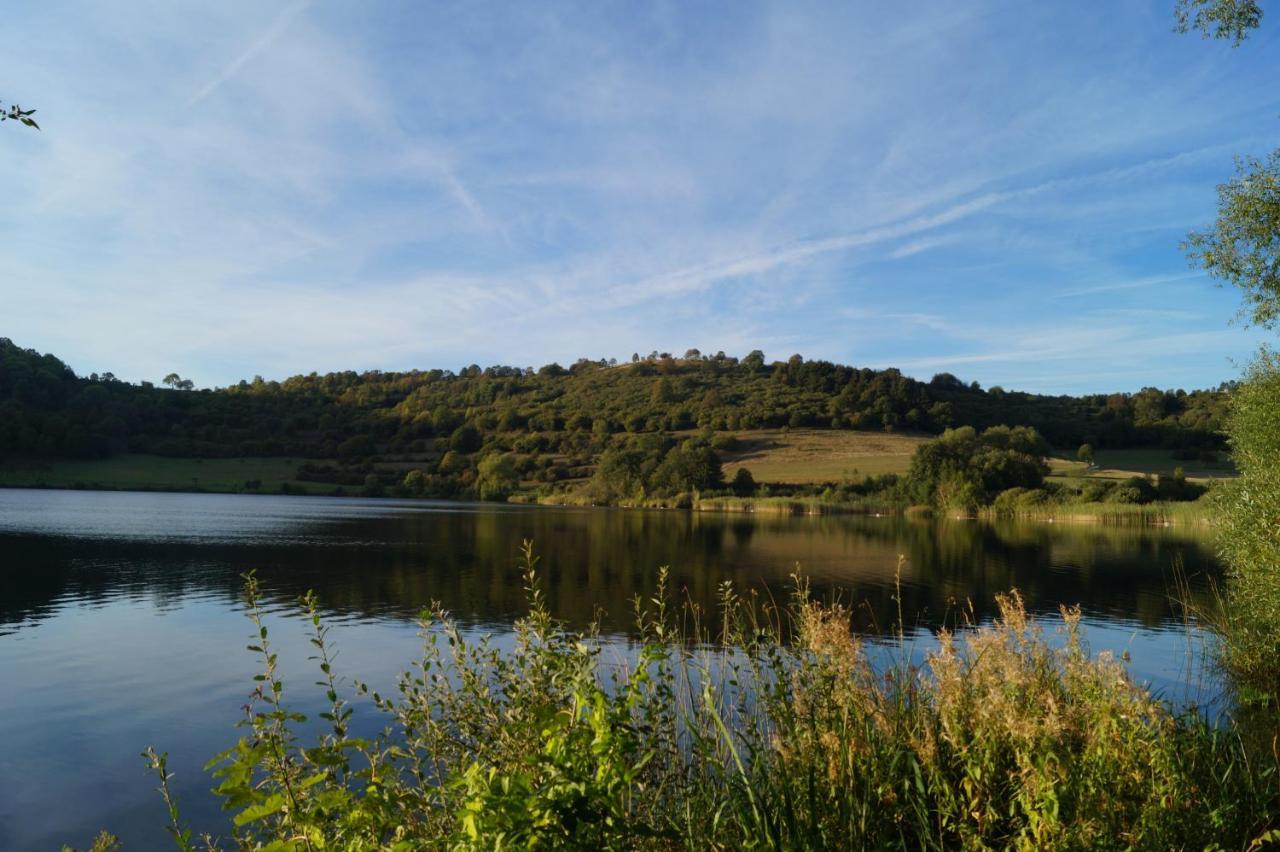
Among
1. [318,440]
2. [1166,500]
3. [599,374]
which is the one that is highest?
[599,374]

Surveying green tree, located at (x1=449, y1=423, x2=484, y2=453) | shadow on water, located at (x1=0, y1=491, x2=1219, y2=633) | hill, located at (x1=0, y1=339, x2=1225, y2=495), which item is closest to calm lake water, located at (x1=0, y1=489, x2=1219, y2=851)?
shadow on water, located at (x1=0, y1=491, x2=1219, y2=633)

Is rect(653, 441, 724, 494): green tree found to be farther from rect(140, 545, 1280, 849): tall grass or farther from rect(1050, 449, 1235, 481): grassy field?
rect(140, 545, 1280, 849): tall grass

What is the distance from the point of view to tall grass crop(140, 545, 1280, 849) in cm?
328

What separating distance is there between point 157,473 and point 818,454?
272 ft

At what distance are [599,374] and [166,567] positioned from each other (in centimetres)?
14833

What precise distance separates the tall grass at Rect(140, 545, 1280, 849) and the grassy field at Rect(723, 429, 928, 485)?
88.1 m

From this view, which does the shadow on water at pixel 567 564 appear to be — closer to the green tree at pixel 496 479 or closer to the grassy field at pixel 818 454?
the grassy field at pixel 818 454

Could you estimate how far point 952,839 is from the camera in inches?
196

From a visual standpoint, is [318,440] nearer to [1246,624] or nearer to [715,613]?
[715,613]

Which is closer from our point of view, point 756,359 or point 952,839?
point 952,839

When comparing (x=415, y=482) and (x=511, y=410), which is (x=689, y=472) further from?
(x=511, y=410)

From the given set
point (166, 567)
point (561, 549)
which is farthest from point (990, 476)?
point (166, 567)

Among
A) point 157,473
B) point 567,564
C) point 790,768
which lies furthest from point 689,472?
point 790,768

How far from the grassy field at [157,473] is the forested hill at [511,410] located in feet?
7.28
